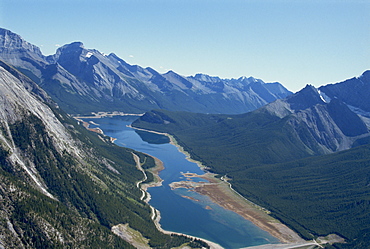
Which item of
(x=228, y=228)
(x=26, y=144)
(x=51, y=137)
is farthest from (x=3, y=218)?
(x=228, y=228)

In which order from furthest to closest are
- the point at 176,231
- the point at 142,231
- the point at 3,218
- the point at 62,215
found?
the point at 176,231 < the point at 142,231 < the point at 62,215 < the point at 3,218

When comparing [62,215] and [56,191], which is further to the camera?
[56,191]

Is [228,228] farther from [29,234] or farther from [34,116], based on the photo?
[34,116]

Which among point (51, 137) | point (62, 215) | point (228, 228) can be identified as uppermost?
point (51, 137)

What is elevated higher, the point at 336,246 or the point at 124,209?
the point at 336,246

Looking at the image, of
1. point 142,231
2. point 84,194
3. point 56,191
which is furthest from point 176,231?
point 56,191

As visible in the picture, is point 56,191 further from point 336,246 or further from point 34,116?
point 336,246

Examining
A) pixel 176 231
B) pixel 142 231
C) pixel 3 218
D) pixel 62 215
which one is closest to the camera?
pixel 3 218

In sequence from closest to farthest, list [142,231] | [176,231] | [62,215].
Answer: [62,215], [142,231], [176,231]

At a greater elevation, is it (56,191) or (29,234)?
(56,191)
